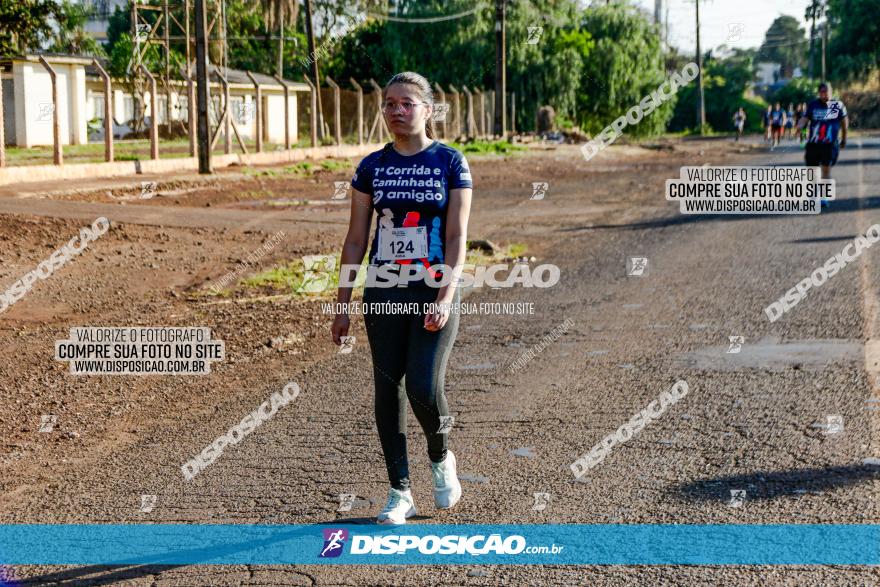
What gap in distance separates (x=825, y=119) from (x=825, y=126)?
0.40 ft

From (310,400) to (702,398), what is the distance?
252cm

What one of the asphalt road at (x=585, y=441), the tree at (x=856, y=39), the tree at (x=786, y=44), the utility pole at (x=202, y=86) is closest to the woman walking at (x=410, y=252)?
the asphalt road at (x=585, y=441)

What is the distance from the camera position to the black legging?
5.00 metres

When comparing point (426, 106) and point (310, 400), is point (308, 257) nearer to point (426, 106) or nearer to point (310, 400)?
point (310, 400)

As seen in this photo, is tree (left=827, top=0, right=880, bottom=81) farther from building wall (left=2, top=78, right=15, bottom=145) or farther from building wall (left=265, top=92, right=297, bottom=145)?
building wall (left=2, top=78, right=15, bottom=145)

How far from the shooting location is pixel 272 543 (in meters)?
4.83

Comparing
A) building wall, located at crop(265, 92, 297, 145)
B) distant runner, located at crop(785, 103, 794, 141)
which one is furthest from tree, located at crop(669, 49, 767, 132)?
building wall, located at crop(265, 92, 297, 145)

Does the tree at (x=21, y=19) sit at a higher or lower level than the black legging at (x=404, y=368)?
higher

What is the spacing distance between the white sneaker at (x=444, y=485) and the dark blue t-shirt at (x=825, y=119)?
1600cm

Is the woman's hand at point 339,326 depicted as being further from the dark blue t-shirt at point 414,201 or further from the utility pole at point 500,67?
the utility pole at point 500,67

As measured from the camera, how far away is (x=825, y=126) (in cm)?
1964

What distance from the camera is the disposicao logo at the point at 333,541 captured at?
4.72m

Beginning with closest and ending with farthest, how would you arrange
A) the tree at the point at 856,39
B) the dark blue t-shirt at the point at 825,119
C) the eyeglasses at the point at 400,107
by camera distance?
the eyeglasses at the point at 400,107 < the dark blue t-shirt at the point at 825,119 < the tree at the point at 856,39

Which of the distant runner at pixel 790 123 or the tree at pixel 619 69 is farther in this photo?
the distant runner at pixel 790 123
